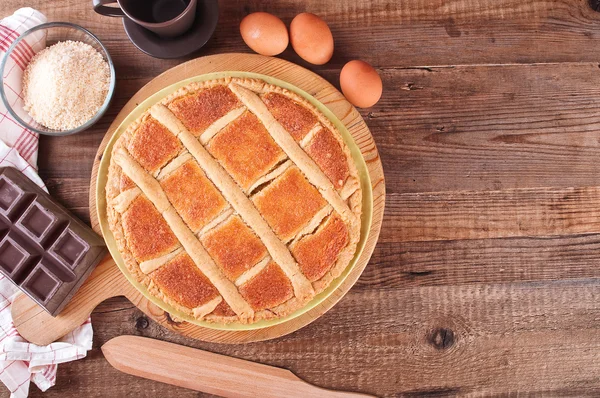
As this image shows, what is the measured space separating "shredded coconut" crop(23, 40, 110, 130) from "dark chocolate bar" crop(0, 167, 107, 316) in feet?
0.89

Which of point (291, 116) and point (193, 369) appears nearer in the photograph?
point (291, 116)

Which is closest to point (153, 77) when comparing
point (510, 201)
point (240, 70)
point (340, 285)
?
point (240, 70)

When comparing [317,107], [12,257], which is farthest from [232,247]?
[12,257]

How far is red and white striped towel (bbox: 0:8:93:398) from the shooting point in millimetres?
1688

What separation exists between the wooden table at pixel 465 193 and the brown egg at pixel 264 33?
11cm

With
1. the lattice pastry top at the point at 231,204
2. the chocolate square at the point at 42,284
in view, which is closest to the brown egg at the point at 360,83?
the lattice pastry top at the point at 231,204

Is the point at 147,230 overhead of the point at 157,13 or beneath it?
beneath

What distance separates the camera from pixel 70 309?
1717mm

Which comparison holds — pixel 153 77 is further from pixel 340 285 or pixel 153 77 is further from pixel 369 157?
pixel 340 285

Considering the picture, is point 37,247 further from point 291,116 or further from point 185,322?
point 291,116

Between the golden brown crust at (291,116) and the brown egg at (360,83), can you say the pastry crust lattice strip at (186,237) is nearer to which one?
the golden brown crust at (291,116)

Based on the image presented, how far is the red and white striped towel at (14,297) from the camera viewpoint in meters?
1.69

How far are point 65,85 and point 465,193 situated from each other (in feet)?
4.91

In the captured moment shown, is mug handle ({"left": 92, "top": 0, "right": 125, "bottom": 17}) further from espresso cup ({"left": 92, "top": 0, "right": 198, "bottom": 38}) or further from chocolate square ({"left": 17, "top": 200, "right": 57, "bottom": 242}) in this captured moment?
chocolate square ({"left": 17, "top": 200, "right": 57, "bottom": 242})
